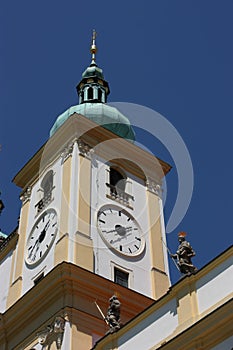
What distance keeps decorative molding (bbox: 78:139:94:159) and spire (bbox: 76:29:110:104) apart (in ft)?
20.6

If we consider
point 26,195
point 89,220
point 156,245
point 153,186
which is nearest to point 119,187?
point 153,186

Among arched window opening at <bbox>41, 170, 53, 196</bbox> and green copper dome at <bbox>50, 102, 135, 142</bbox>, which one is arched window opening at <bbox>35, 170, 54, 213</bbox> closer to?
arched window opening at <bbox>41, 170, 53, 196</bbox>

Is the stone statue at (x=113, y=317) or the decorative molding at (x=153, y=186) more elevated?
the decorative molding at (x=153, y=186)

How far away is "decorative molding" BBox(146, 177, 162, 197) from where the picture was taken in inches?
1244

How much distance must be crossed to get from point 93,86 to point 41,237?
11984 millimetres

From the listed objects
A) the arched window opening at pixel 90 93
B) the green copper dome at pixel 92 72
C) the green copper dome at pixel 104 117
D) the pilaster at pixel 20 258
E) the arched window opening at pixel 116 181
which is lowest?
the pilaster at pixel 20 258

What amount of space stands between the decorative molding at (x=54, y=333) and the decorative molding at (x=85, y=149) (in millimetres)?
8493

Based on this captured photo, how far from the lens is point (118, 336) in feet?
64.6

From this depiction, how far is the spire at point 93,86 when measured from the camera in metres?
36.8

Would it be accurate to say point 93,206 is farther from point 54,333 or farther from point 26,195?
point 54,333

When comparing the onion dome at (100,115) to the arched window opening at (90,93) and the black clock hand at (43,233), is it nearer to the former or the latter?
the arched window opening at (90,93)

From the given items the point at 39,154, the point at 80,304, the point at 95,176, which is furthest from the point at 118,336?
the point at 39,154

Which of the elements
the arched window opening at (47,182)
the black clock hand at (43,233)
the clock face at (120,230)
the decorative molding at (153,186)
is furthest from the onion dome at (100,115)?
the black clock hand at (43,233)

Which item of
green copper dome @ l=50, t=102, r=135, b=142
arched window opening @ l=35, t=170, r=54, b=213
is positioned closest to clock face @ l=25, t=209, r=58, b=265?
arched window opening @ l=35, t=170, r=54, b=213
